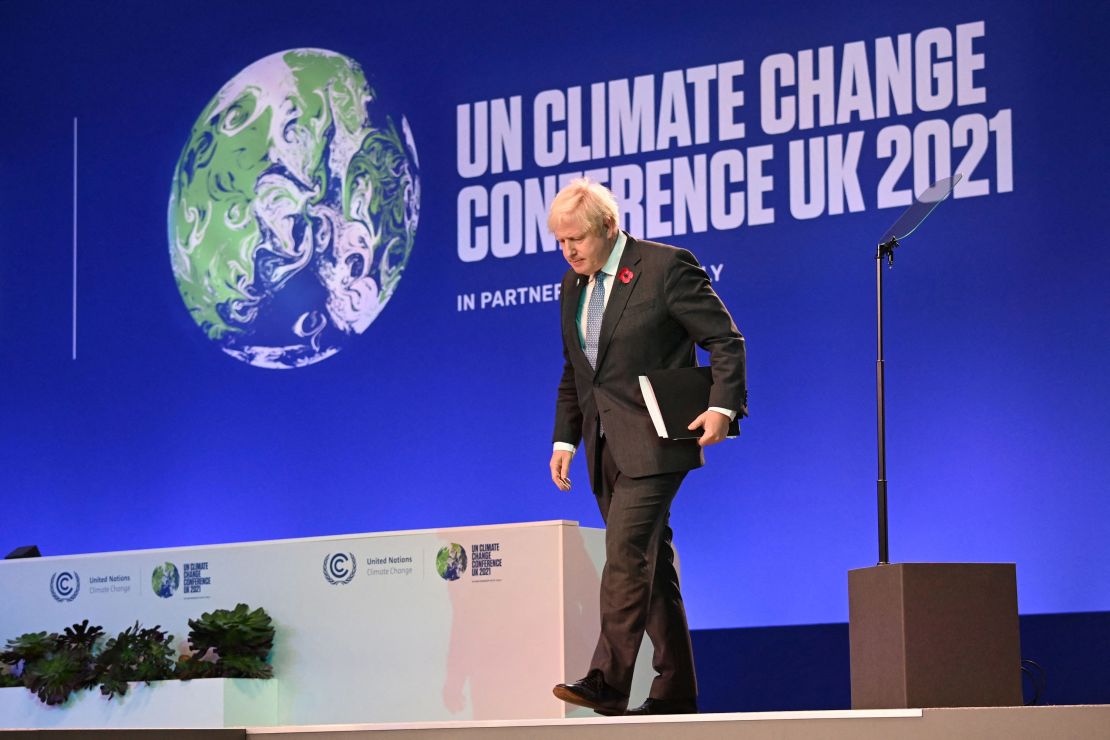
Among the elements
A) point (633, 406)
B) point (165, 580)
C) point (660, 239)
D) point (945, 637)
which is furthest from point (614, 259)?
point (660, 239)

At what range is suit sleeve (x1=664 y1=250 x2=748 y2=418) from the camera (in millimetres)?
3230

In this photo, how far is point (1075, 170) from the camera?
16.0 ft

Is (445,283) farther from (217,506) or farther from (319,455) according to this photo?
(217,506)

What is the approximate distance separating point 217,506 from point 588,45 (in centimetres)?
254

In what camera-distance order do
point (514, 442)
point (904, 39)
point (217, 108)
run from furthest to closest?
point (217, 108)
point (514, 442)
point (904, 39)

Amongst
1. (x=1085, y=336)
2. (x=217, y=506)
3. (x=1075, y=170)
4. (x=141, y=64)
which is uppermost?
(x=141, y=64)

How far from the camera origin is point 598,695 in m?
3.18

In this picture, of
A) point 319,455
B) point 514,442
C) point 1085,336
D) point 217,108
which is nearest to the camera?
point 1085,336

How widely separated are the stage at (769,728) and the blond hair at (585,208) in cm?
110

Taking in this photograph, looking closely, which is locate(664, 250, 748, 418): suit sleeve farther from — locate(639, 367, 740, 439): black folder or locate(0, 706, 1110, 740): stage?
locate(0, 706, 1110, 740): stage

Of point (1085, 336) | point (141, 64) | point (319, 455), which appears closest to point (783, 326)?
point (1085, 336)

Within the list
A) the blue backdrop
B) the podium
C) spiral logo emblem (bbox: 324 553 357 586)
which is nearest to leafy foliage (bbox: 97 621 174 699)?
spiral logo emblem (bbox: 324 553 357 586)

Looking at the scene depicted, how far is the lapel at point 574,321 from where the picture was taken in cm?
346

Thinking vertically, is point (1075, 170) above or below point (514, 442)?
above
